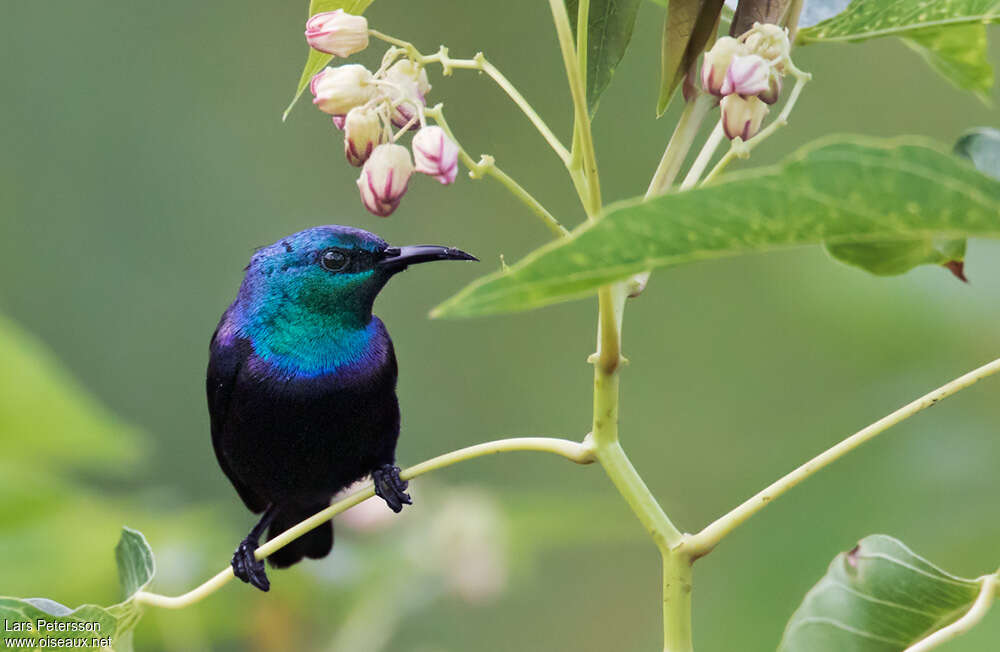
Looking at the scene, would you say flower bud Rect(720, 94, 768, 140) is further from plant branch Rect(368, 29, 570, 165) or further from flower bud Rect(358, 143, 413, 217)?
flower bud Rect(358, 143, 413, 217)

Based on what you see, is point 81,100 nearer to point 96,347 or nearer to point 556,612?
point 96,347

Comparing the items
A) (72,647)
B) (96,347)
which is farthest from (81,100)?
(72,647)

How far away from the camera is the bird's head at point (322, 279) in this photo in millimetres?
2373

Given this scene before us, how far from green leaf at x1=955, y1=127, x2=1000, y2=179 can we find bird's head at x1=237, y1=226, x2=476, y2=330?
1.27 metres

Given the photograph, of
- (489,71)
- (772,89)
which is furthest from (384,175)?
(772,89)

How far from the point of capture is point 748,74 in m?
1.32

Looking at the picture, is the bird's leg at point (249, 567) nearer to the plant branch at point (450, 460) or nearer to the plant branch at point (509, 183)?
the plant branch at point (450, 460)

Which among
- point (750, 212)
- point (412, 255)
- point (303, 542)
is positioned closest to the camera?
point (750, 212)

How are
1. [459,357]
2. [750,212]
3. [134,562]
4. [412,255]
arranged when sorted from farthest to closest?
[459,357] < [412,255] < [134,562] < [750,212]

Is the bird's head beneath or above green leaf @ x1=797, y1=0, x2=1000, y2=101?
beneath

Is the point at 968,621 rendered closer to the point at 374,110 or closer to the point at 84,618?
the point at 374,110

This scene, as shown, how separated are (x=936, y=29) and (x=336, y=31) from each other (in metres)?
0.71

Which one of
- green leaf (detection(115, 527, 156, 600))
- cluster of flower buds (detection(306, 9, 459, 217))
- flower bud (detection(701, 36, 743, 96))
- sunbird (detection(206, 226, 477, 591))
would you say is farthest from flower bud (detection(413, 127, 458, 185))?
sunbird (detection(206, 226, 477, 591))

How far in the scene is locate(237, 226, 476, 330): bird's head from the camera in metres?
2.37
